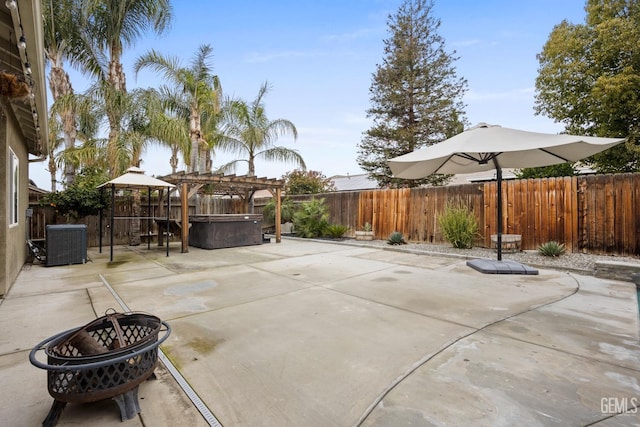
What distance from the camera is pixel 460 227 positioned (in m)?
7.97

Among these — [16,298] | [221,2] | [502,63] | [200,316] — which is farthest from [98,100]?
[502,63]

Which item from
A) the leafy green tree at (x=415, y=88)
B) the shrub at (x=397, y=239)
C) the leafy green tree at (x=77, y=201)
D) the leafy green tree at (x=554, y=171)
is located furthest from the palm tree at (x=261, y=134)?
the leafy green tree at (x=554, y=171)

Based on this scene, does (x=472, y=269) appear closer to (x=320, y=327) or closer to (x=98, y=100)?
(x=320, y=327)

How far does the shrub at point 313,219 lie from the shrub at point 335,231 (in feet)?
0.67

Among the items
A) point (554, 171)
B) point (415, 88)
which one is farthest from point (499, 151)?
point (415, 88)

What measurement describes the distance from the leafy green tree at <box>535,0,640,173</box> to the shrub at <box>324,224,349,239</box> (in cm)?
941

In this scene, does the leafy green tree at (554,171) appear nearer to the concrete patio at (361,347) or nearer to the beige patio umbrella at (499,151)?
the beige patio umbrella at (499,151)

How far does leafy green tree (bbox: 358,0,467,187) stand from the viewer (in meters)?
14.5

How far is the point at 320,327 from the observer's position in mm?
3055

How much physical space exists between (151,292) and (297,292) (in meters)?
2.06

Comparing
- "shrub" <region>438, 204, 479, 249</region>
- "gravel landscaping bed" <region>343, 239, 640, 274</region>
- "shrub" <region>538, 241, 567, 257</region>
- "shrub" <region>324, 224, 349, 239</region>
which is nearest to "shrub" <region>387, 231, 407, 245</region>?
"gravel landscaping bed" <region>343, 239, 640, 274</region>

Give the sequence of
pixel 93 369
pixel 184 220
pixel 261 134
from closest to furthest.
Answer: pixel 93 369 → pixel 184 220 → pixel 261 134

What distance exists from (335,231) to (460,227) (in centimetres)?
451

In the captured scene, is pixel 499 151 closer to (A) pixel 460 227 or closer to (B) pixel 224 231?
(A) pixel 460 227
